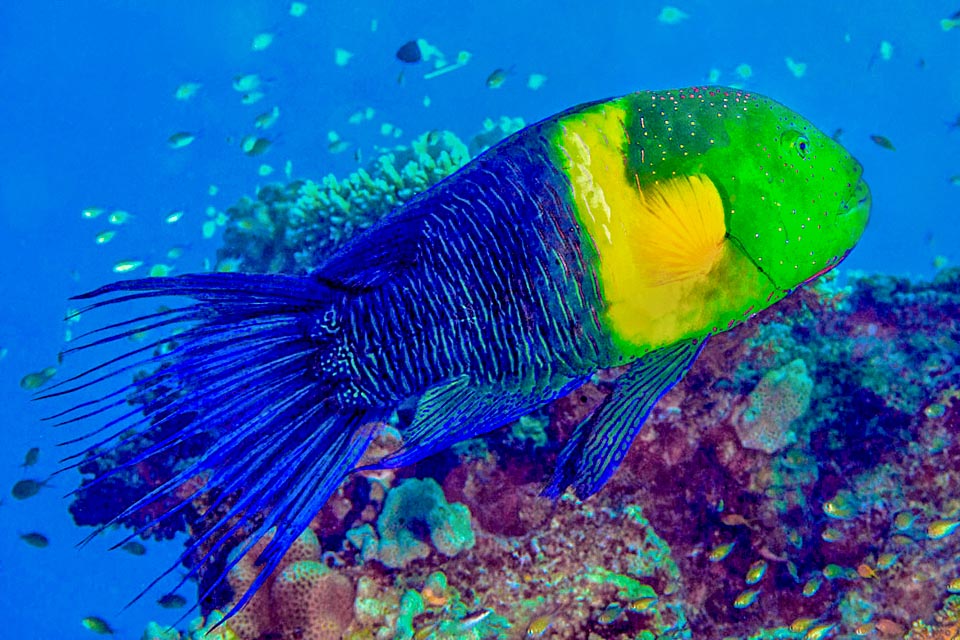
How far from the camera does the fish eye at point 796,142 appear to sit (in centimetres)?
180

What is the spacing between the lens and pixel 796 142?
181cm

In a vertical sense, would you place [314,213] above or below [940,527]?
above

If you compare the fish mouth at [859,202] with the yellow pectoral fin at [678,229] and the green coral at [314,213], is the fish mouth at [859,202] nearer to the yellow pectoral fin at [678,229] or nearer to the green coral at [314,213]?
the yellow pectoral fin at [678,229]

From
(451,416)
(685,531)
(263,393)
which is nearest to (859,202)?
(451,416)

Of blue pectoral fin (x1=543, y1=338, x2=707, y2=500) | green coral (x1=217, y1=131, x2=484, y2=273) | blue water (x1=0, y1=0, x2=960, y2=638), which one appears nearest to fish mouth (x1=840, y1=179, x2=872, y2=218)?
blue pectoral fin (x1=543, y1=338, x2=707, y2=500)

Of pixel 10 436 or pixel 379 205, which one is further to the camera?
pixel 10 436

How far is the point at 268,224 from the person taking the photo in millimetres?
7559

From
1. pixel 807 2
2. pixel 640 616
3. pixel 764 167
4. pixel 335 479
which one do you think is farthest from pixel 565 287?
pixel 807 2

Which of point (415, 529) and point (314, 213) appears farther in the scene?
point (314, 213)

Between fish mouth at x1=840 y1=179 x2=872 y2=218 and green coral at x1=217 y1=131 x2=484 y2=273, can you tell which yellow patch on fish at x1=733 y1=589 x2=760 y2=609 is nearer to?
fish mouth at x1=840 y1=179 x2=872 y2=218

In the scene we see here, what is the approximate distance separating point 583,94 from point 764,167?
61.1 meters

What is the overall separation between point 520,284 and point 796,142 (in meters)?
0.93

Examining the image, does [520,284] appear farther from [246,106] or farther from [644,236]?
[246,106]

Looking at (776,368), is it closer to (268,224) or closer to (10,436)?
(268,224)
